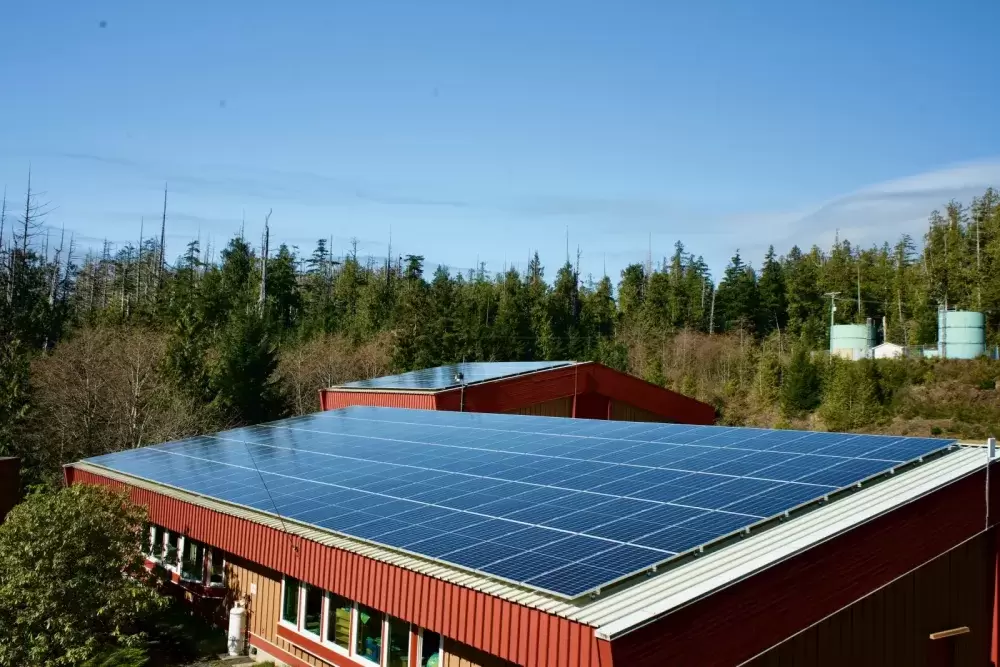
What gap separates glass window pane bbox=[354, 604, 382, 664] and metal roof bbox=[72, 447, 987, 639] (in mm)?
1533

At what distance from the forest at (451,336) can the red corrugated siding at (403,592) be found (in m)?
19.6

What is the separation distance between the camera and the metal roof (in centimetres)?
835

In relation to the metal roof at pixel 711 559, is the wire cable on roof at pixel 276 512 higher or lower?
lower

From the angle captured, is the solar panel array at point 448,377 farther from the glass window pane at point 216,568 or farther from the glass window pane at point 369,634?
the glass window pane at point 369,634

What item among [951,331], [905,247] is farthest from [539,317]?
[905,247]

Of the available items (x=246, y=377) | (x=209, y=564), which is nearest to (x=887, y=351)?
(x=246, y=377)

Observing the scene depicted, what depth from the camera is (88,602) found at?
14516mm

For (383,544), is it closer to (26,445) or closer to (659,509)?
(659,509)

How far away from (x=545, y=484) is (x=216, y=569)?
853 centimetres

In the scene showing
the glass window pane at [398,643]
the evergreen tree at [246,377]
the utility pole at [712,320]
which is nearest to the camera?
the glass window pane at [398,643]

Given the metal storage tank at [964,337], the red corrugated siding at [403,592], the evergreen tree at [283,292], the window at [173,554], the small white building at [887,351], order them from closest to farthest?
the red corrugated siding at [403,592] < the window at [173,554] < the metal storage tank at [964,337] < the small white building at [887,351] < the evergreen tree at [283,292]

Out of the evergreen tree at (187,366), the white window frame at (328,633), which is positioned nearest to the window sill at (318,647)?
the white window frame at (328,633)

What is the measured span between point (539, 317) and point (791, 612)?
223 feet

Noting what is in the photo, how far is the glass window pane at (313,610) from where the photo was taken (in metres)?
14.5
